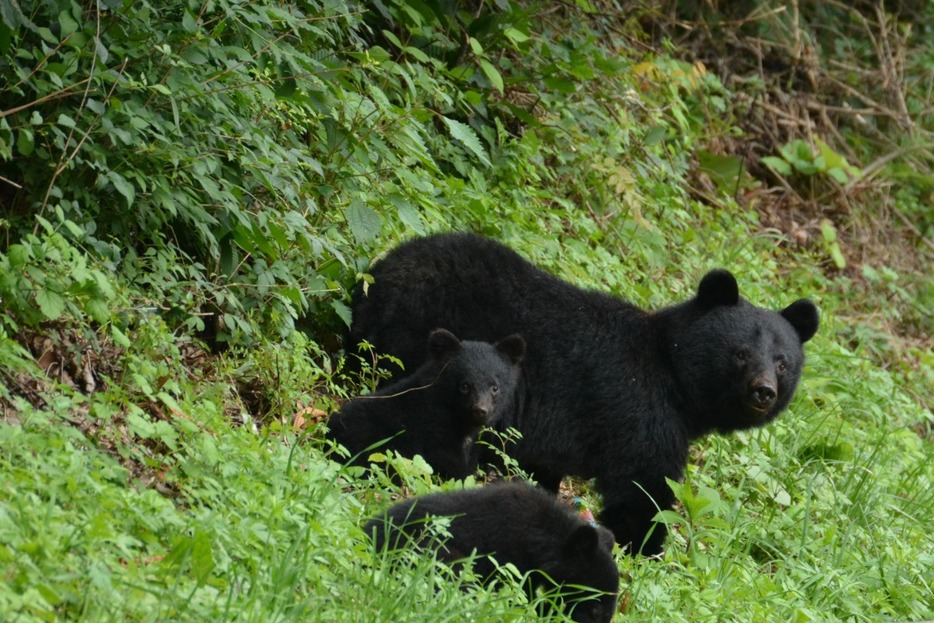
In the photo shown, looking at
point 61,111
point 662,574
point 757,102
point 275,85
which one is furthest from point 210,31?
point 757,102

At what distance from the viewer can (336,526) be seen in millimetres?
4488

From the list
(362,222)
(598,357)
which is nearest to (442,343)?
(362,222)

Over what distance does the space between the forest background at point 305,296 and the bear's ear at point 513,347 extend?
93 centimetres

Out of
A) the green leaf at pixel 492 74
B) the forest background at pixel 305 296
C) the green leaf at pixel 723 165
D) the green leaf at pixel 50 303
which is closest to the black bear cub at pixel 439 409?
the forest background at pixel 305 296

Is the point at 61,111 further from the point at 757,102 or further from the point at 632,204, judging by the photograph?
the point at 757,102

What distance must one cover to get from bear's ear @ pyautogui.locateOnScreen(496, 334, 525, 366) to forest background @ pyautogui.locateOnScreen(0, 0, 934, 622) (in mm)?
929

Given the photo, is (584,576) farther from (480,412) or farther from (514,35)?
(514,35)

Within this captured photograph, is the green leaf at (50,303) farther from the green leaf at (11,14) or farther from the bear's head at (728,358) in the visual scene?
the bear's head at (728,358)

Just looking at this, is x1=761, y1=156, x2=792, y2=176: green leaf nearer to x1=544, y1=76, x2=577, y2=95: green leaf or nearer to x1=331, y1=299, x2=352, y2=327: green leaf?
x1=544, y1=76, x2=577, y2=95: green leaf

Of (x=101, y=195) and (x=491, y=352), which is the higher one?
(x=101, y=195)

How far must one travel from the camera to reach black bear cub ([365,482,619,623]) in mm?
4766

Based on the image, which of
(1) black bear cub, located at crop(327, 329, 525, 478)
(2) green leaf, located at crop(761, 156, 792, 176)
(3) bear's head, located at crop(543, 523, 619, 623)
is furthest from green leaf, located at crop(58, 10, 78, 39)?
(2) green leaf, located at crop(761, 156, 792, 176)

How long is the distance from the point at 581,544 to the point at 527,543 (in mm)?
226

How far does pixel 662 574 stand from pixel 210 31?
376 centimetres
